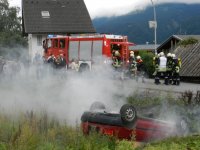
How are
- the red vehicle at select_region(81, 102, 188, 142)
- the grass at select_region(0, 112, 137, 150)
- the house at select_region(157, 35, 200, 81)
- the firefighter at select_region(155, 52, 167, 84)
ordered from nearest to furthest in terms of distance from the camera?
the grass at select_region(0, 112, 137, 150) → the red vehicle at select_region(81, 102, 188, 142) → the firefighter at select_region(155, 52, 167, 84) → the house at select_region(157, 35, 200, 81)

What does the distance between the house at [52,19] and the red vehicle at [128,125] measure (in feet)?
177

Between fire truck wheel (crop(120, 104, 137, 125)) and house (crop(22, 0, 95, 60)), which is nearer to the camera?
fire truck wheel (crop(120, 104, 137, 125))

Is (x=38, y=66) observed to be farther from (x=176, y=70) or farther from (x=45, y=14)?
(x=45, y=14)

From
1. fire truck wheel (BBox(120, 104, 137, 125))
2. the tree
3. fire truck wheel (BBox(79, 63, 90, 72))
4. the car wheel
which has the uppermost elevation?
the tree

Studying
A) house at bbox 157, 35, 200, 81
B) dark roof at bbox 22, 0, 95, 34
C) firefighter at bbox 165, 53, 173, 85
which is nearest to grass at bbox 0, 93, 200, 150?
firefighter at bbox 165, 53, 173, 85

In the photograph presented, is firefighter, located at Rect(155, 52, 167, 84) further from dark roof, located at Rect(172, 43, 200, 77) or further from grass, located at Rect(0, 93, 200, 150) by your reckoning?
grass, located at Rect(0, 93, 200, 150)

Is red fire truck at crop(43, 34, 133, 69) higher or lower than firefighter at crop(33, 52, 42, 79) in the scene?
higher

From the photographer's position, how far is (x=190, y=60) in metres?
35.2

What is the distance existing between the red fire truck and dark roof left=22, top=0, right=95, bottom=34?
3132 cm

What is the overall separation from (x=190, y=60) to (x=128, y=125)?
23140 mm

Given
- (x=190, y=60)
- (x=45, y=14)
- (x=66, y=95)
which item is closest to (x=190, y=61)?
(x=190, y=60)

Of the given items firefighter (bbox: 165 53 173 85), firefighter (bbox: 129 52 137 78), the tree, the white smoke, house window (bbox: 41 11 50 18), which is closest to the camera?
the white smoke

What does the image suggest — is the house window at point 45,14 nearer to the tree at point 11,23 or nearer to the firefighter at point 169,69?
the tree at point 11,23

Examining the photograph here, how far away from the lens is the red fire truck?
109 feet
